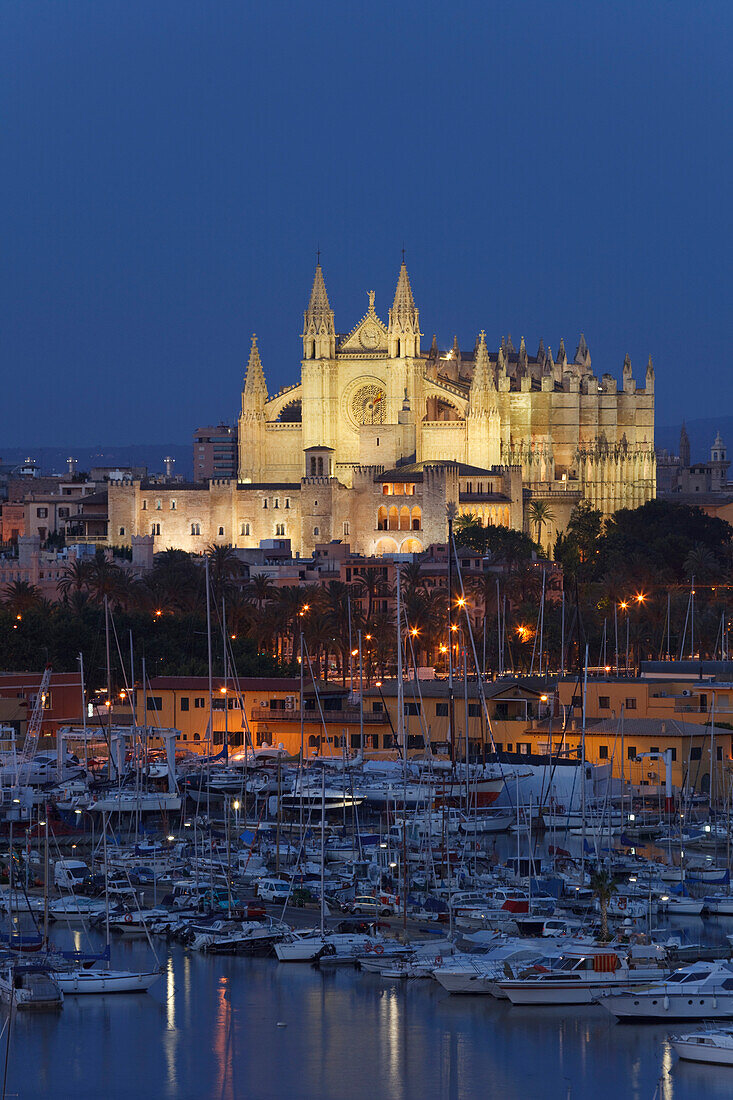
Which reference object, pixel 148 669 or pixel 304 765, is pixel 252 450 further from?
pixel 304 765

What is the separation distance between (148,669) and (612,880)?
1452 inches

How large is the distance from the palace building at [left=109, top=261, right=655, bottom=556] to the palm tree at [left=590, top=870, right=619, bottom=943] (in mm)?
79940

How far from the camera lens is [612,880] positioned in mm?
50188

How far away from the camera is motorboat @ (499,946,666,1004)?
42.7 m

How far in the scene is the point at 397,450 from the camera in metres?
139

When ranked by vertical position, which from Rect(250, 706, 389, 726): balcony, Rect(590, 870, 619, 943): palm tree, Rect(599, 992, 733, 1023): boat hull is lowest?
Rect(599, 992, 733, 1023): boat hull

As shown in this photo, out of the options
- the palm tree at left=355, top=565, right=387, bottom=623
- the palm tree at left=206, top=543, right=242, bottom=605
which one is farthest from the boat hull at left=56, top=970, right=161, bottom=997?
the palm tree at left=355, top=565, right=387, bottom=623

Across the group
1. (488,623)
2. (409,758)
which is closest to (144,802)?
(409,758)

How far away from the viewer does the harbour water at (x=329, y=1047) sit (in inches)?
1567

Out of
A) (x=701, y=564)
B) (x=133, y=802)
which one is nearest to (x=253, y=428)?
(x=701, y=564)

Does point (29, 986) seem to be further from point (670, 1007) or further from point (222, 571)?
point (222, 571)

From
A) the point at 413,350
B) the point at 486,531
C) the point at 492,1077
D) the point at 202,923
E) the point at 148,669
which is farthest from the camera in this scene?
the point at 413,350

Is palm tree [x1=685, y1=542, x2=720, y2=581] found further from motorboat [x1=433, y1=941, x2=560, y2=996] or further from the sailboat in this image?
the sailboat

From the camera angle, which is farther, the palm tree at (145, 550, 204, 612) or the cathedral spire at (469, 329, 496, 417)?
the cathedral spire at (469, 329, 496, 417)
